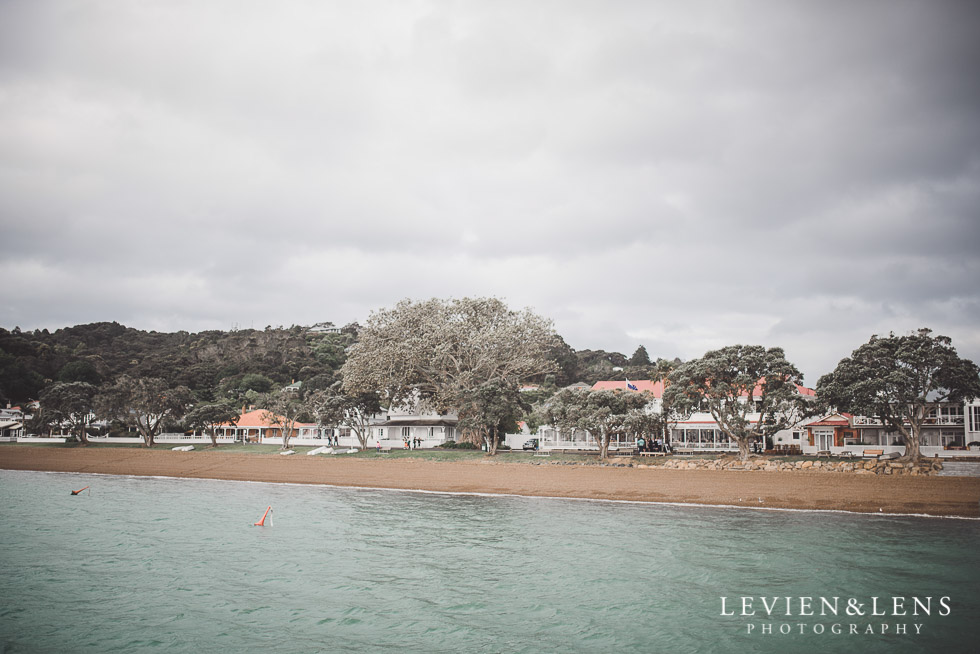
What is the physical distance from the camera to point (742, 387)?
33.5 meters

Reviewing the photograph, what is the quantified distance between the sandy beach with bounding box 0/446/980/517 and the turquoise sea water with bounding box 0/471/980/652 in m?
2.45

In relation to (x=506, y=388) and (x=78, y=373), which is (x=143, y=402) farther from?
(x=78, y=373)

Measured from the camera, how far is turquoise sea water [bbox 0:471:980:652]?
10.2m

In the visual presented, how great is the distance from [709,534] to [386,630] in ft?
38.6

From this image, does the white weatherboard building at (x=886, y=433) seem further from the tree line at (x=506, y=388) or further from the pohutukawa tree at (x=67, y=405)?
the pohutukawa tree at (x=67, y=405)

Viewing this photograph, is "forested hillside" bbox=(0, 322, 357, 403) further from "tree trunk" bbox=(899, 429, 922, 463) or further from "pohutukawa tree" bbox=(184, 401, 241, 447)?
"tree trunk" bbox=(899, 429, 922, 463)

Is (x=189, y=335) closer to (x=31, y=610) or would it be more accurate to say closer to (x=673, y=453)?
(x=673, y=453)

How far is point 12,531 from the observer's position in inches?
744

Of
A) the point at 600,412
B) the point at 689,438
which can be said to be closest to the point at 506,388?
the point at 600,412

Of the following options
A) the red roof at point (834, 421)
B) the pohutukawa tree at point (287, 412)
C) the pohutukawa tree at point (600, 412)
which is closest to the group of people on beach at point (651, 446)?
the pohutukawa tree at point (600, 412)

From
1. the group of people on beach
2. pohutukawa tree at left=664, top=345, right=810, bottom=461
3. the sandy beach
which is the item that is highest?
pohutukawa tree at left=664, top=345, right=810, bottom=461

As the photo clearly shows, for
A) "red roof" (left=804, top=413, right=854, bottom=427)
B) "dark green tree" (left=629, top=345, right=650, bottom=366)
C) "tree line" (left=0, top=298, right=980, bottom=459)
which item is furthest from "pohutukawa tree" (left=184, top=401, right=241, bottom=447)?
"dark green tree" (left=629, top=345, right=650, bottom=366)

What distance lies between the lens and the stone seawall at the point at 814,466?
1115 inches

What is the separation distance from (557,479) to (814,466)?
13.3m
